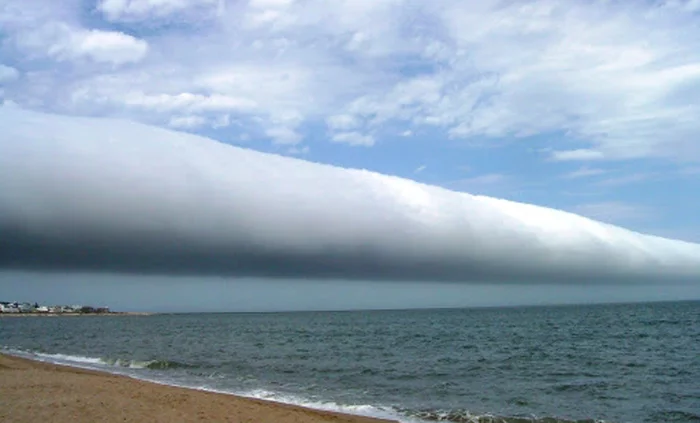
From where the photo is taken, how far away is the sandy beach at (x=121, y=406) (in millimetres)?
15156

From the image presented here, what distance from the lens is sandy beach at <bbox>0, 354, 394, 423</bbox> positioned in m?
15.2

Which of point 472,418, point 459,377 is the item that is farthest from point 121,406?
point 459,377

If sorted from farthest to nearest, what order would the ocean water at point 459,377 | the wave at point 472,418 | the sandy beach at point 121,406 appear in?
1. the ocean water at point 459,377
2. the wave at point 472,418
3. the sandy beach at point 121,406

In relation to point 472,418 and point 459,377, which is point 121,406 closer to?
point 472,418

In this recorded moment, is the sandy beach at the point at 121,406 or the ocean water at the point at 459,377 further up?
the sandy beach at the point at 121,406

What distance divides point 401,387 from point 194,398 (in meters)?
11.0

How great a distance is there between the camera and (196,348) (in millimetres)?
53625

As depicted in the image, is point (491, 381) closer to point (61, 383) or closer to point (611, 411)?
point (611, 411)

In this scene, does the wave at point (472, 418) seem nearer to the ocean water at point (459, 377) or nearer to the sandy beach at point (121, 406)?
the ocean water at point (459, 377)

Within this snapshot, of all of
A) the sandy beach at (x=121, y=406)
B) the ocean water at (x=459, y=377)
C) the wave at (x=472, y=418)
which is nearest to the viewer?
the sandy beach at (x=121, y=406)

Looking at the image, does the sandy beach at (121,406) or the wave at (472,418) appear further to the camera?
the wave at (472,418)

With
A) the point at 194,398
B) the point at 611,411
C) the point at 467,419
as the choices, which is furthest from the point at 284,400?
the point at 611,411

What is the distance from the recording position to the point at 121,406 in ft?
55.1

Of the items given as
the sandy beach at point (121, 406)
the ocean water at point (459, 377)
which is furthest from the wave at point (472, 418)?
the sandy beach at point (121, 406)
